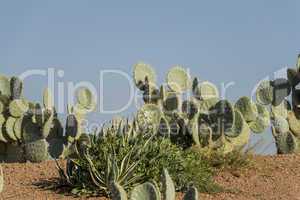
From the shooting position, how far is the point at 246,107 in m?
13.5

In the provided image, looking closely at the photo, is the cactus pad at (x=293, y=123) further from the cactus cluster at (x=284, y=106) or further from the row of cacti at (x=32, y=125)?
the row of cacti at (x=32, y=125)

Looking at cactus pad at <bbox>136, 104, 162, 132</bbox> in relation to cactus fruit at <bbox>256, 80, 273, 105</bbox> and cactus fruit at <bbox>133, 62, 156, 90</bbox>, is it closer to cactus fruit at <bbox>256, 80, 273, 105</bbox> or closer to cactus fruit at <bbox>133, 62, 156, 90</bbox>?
cactus fruit at <bbox>133, 62, 156, 90</bbox>

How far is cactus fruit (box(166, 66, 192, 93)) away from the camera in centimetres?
1432

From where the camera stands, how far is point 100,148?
10.0 m

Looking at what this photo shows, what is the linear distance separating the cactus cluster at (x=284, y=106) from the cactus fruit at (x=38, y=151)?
490cm

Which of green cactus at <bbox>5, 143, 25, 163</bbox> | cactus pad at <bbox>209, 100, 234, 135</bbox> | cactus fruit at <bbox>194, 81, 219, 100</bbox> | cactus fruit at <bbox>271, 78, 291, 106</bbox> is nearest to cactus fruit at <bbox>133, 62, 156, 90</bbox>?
cactus fruit at <bbox>194, 81, 219, 100</bbox>

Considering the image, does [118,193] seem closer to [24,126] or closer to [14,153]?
[24,126]

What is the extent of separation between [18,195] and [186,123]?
3853 millimetres

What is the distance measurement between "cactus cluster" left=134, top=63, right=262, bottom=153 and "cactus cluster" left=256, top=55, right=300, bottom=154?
687mm

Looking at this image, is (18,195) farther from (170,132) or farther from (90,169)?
(170,132)

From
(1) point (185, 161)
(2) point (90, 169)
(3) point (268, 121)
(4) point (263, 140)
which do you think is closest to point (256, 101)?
(3) point (268, 121)

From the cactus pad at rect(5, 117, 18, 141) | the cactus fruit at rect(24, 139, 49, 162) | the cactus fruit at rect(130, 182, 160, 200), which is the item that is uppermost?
the cactus pad at rect(5, 117, 18, 141)

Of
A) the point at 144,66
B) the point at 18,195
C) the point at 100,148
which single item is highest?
A: the point at 144,66

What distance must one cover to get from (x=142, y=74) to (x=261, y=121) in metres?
2.90
